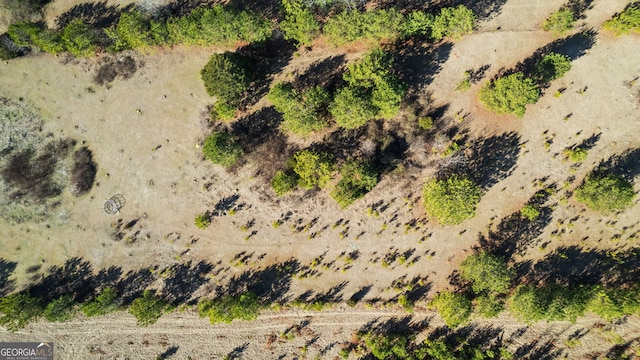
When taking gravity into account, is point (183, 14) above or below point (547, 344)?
above

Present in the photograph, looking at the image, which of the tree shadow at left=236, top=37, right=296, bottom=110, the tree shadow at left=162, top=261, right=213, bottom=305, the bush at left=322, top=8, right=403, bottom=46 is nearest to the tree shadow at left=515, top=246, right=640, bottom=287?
the bush at left=322, top=8, right=403, bottom=46

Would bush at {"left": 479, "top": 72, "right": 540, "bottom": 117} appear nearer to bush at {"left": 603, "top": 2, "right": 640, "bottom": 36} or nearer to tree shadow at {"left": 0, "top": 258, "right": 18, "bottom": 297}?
bush at {"left": 603, "top": 2, "right": 640, "bottom": 36}

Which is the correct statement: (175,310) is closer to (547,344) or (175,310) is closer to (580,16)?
(547,344)

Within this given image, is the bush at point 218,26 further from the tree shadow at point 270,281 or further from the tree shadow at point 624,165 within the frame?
the tree shadow at point 624,165

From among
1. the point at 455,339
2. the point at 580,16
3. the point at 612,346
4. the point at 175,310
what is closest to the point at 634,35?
the point at 580,16

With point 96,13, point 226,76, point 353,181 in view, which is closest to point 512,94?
point 353,181

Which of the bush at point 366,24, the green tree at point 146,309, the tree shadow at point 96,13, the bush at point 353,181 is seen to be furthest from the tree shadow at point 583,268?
the tree shadow at point 96,13

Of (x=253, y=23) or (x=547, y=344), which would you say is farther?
(x=547, y=344)
